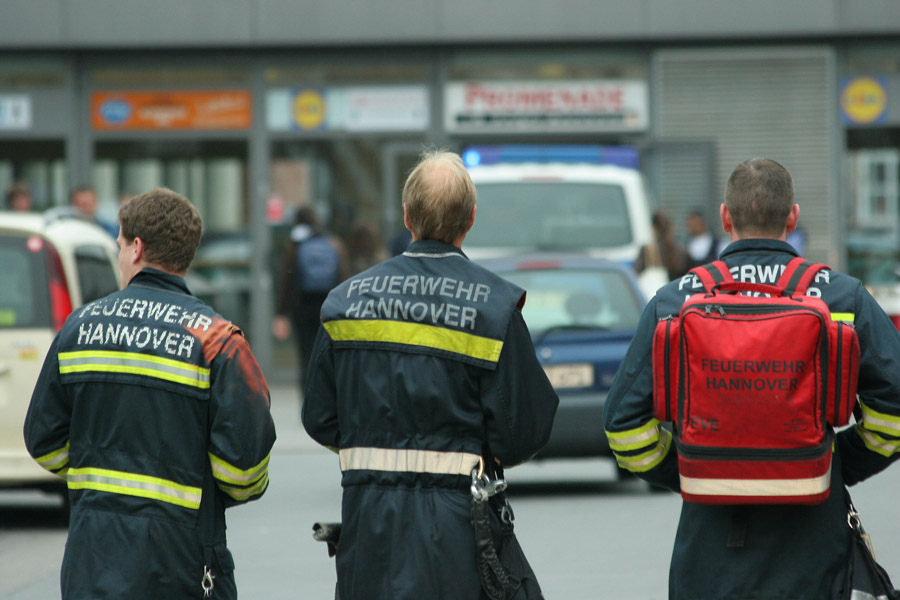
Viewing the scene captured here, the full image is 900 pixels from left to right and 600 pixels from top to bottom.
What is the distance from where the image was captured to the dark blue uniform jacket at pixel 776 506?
12.0 ft

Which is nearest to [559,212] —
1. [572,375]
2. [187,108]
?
[572,375]

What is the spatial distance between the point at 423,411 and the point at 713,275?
83 cm

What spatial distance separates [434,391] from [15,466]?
5.23 meters

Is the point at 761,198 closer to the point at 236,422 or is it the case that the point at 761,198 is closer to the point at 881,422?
the point at 881,422

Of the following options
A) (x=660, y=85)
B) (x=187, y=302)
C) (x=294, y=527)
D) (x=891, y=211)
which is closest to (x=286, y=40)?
(x=660, y=85)

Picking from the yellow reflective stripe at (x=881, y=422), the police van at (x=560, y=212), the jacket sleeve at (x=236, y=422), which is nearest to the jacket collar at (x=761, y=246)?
the yellow reflective stripe at (x=881, y=422)

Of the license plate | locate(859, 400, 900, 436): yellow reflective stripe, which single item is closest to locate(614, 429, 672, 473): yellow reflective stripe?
locate(859, 400, 900, 436): yellow reflective stripe

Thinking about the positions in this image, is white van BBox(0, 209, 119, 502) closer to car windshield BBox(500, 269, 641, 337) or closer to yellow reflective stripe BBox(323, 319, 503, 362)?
car windshield BBox(500, 269, 641, 337)

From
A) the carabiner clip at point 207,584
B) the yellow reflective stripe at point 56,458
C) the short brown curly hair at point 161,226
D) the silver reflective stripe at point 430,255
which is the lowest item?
the carabiner clip at point 207,584

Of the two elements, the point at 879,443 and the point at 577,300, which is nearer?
the point at 879,443

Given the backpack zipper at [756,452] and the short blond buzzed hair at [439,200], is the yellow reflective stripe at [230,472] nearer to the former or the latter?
the short blond buzzed hair at [439,200]

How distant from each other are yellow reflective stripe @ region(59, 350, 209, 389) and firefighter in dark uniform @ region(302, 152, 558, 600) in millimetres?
304

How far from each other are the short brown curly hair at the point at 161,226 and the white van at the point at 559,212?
795 cm

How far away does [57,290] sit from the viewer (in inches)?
331
